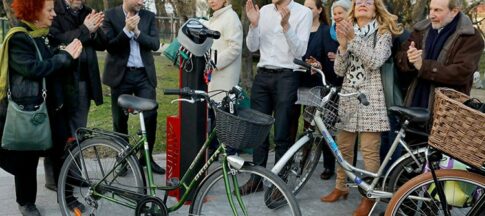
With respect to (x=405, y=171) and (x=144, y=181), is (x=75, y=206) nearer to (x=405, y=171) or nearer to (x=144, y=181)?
(x=144, y=181)

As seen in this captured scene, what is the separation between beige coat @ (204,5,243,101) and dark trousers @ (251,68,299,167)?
1.05ft

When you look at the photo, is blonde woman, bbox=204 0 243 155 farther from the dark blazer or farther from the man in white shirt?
the dark blazer

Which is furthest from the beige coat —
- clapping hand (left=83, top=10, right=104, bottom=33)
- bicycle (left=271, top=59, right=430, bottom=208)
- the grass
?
the grass

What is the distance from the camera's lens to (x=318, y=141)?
13.6 feet

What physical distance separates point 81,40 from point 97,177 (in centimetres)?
127

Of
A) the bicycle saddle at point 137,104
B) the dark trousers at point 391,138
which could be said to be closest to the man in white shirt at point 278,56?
the dark trousers at point 391,138

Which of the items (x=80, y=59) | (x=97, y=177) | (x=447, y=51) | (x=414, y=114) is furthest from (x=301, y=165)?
(x=80, y=59)

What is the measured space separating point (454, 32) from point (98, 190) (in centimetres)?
287

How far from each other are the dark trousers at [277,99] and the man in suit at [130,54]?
1.02m

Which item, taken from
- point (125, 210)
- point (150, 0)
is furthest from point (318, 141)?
point (150, 0)

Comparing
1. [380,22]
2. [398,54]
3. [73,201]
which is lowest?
[73,201]

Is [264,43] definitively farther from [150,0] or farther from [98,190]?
[150,0]

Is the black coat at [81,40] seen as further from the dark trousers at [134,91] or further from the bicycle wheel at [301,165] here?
the bicycle wheel at [301,165]

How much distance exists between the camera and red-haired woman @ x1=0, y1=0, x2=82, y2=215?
356 cm
